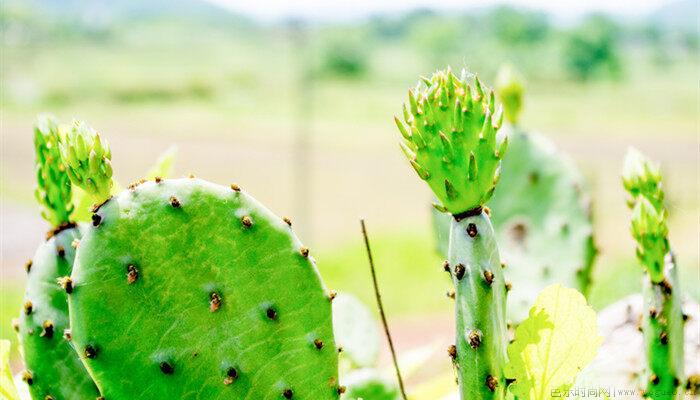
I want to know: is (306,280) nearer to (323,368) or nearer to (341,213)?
(323,368)

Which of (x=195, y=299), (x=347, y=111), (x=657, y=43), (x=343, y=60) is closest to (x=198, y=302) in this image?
(x=195, y=299)

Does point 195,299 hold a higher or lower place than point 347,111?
lower

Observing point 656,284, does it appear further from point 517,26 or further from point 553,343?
point 517,26

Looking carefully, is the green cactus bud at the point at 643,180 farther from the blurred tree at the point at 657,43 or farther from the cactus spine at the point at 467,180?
the blurred tree at the point at 657,43

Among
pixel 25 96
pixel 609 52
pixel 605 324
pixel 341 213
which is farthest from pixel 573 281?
pixel 609 52

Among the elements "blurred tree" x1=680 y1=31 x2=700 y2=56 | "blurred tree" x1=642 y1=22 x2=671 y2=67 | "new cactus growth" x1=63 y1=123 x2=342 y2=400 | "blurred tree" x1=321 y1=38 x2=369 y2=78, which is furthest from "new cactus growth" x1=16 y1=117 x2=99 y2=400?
"blurred tree" x1=680 y1=31 x2=700 y2=56

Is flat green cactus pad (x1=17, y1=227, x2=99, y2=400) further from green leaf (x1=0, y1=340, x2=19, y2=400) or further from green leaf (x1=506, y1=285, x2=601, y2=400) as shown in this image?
green leaf (x1=506, y1=285, x2=601, y2=400)
